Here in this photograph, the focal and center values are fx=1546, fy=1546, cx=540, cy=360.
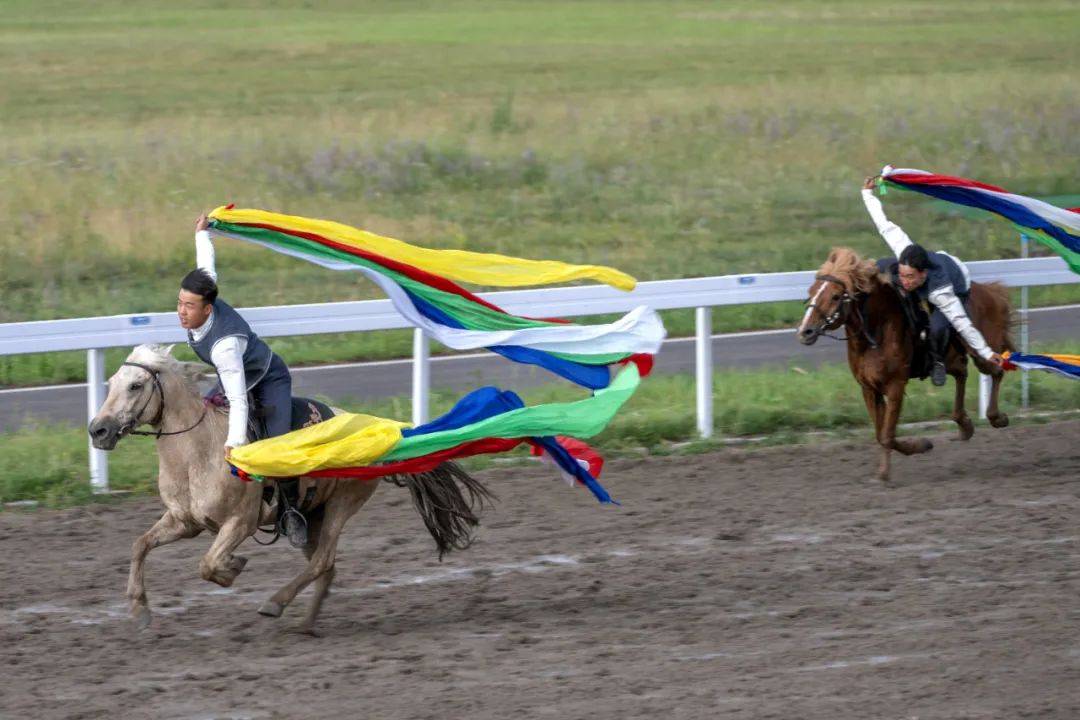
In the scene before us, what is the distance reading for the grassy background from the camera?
19.5 meters

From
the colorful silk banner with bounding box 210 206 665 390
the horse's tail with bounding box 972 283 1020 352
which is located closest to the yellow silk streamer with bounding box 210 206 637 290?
the colorful silk banner with bounding box 210 206 665 390

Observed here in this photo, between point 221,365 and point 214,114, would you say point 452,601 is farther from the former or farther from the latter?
point 214,114

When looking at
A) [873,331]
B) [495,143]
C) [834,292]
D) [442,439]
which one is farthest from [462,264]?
[495,143]

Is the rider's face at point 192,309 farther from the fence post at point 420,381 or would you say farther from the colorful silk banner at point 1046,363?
the colorful silk banner at point 1046,363

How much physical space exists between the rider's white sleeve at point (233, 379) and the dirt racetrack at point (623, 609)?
3.69 feet

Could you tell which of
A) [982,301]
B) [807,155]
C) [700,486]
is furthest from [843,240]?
[700,486]

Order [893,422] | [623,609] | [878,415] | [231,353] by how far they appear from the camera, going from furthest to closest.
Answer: [878,415], [893,422], [623,609], [231,353]

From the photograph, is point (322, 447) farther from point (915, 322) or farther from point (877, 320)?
point (915, 322)

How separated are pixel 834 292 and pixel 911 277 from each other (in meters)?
0.76

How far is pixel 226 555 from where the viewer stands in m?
8.04

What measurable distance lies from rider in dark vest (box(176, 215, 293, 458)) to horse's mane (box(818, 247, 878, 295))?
178 inches

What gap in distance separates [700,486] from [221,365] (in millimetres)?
4412

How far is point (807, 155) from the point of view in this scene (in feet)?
84.0

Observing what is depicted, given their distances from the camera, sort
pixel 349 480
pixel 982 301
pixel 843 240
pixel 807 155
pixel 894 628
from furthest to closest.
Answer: pixel 807 155 → pixel 843 240 → pixel 982 301 → pixel 349 480 → pixel 894 628
